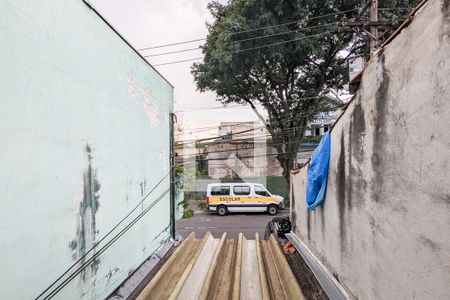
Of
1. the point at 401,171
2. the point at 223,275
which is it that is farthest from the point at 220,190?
the point at 401,171

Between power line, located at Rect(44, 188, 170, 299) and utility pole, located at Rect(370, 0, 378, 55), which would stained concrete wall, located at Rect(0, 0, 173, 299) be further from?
utility pole, located at Rect(370, 0, 378, 55)

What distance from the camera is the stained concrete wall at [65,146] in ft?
5.72

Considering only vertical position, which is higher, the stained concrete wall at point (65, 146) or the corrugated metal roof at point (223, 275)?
the stained concrete wall at point (65, 146)

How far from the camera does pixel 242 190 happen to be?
57.1 ft

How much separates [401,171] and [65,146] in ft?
7.52

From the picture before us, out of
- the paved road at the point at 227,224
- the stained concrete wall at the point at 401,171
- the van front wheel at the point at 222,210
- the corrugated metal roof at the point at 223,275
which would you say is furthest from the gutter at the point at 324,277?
the van front wheel at the point at 222,210

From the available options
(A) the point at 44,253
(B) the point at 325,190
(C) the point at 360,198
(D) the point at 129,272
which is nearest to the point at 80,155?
(A) the point at 44,253

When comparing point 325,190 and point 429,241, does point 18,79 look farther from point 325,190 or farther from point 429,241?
point 325,190

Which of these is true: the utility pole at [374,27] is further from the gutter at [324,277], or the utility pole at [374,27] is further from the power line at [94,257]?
the power line at [94,257]

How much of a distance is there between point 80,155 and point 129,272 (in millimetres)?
1648

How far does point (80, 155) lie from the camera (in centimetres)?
245

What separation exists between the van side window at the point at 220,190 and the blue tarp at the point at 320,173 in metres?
13.9

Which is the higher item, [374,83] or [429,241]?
[374,83]

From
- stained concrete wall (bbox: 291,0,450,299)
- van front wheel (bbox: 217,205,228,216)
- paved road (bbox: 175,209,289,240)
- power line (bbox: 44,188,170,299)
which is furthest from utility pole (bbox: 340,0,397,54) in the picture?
van front wheel (bbox: 217,205,228,216)
